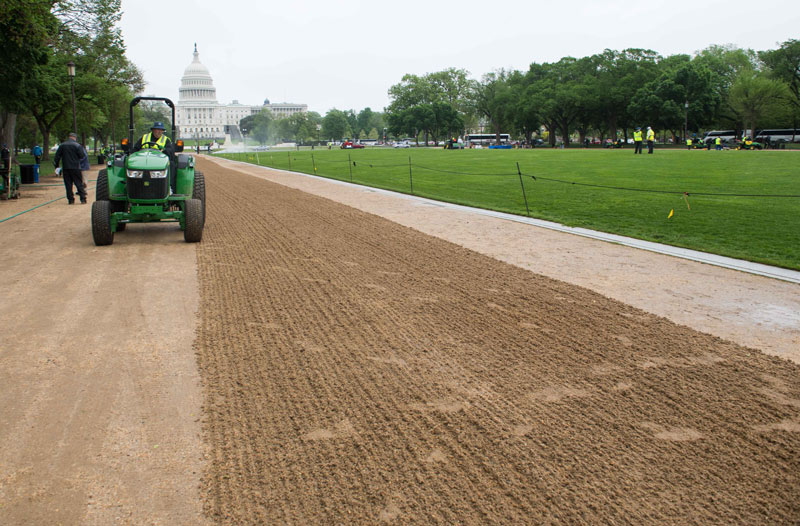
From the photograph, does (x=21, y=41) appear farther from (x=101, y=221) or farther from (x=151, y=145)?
(x=101, y=221)

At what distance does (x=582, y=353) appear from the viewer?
220 inches

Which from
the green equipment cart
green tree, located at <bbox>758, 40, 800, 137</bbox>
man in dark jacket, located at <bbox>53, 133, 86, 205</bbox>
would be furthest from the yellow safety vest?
green tree, located at <bbox>758, 40, 800, 137</bbox>

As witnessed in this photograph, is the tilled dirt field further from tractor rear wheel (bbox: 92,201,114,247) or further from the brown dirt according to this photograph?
tractor rear wheel (bbox: 92,201,114,247)

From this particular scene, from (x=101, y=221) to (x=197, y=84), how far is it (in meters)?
191

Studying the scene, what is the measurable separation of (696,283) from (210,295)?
6.34 meters

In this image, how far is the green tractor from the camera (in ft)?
36.2

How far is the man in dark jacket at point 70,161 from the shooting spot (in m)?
16.8

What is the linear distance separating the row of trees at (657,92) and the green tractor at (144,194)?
70307 millimetres

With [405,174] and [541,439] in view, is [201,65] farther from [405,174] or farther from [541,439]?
[541,439]

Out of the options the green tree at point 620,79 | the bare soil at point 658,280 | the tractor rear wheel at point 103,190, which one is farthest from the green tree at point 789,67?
the tractor rear wheel at point 103,190

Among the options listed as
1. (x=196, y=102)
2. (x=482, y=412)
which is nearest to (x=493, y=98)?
(x=196, y=102)

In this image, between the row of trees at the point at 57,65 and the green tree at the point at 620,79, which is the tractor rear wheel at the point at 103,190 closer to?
the row of trees at the point at 57,65

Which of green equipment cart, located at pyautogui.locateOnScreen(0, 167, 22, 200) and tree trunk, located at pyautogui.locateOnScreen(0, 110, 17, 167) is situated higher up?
tree trunk, located at pyautogui.locateOnScreen(0, 110, 17, 167)

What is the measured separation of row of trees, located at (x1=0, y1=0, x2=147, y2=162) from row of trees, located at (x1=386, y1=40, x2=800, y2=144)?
185 feet
